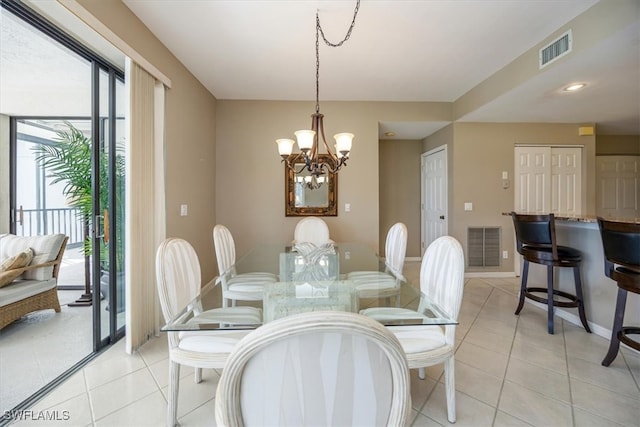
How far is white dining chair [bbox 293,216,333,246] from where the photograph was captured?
11.5 ft

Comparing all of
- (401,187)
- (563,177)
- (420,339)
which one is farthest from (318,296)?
(563,177)

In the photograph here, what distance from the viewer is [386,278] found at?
80.8 inches

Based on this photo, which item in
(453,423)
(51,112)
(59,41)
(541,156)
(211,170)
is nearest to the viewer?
(453,423)

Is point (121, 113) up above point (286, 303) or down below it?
above

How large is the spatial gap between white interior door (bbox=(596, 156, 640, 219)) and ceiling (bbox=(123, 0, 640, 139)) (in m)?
1.45

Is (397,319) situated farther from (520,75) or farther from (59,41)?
(520,75)

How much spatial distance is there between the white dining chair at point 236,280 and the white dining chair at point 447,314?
839 mm

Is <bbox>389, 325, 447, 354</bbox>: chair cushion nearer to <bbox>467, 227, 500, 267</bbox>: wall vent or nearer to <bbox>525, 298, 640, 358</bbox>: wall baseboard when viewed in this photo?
<bbox>525, 298, 640, 358</bbox>: wall baseboard

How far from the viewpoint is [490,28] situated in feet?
7.61

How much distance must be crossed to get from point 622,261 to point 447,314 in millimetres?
1409

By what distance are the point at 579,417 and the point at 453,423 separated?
714 mm

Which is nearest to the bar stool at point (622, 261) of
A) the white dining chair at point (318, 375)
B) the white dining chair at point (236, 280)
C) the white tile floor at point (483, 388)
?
the white tile floor at point (483, 388)

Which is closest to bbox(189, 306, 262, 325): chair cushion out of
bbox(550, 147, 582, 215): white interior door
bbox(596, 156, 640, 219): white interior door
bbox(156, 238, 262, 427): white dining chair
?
bbox(156, 238, 262, 427): white dining chair

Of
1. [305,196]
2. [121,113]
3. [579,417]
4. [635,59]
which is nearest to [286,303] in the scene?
[579,417]
